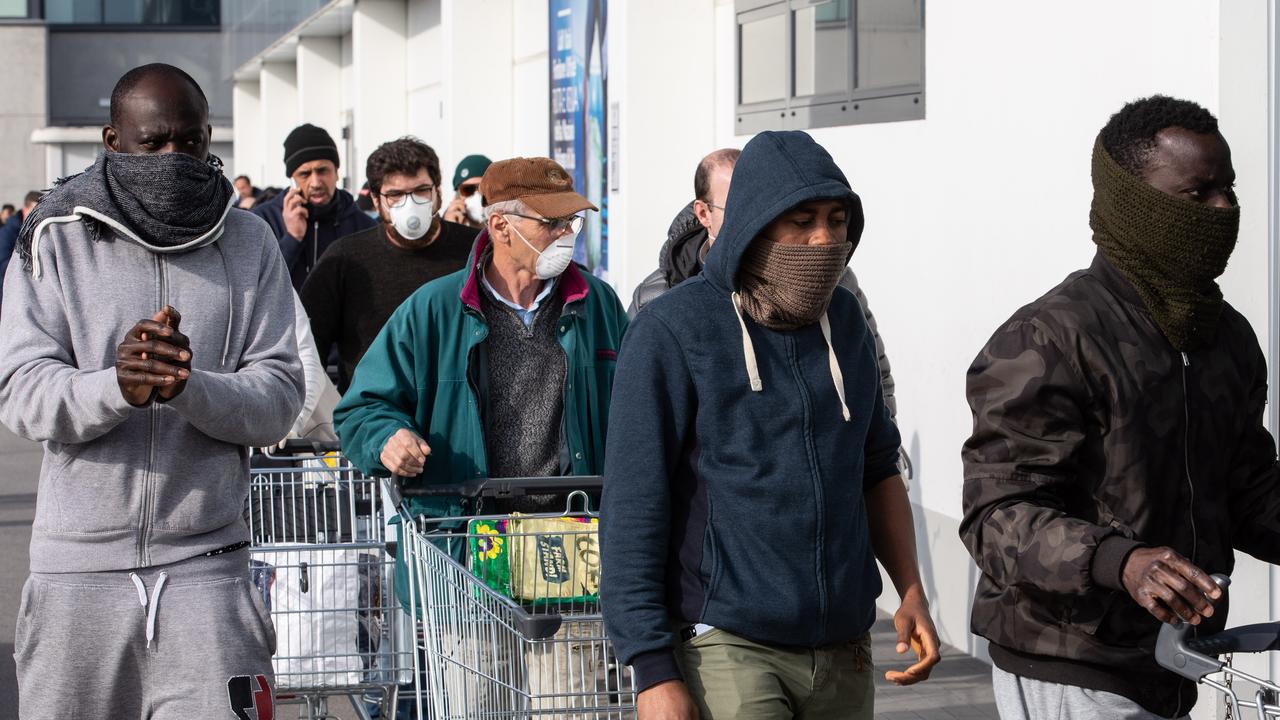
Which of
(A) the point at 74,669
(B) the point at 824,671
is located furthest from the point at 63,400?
(B) the point at 824,671

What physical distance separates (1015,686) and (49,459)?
1.98 m

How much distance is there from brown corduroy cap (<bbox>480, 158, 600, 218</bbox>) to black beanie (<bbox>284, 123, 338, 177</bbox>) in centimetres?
352

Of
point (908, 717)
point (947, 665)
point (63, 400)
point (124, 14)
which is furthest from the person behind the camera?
point (124, 14)

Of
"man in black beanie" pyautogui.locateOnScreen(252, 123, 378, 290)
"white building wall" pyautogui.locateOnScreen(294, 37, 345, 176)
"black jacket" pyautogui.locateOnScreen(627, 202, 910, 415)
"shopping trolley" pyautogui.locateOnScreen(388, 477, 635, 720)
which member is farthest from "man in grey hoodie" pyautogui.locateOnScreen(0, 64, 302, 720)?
"white building wall" pyautogui.locateOnScreen(294, 37, 345, 176)

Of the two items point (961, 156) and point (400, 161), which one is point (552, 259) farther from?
point (961, 156)

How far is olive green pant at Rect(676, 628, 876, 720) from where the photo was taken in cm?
302

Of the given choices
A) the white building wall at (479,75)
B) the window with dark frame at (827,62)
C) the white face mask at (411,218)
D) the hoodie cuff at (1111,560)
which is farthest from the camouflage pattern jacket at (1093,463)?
the white building wall at (479,75)

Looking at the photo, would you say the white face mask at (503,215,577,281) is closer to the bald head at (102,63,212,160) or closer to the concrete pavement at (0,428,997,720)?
the bald head at (102,63,212,160)

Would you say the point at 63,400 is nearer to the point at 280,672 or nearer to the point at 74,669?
the point at 74,669

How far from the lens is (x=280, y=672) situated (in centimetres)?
486

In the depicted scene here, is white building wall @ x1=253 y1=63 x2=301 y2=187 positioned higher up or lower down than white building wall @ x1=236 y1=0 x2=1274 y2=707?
higher up

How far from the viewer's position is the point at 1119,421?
123 inches

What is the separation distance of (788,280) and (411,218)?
3822mm

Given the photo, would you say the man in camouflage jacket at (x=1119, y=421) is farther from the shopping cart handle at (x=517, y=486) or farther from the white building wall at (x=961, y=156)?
the white building wall at (x=961, y=156)
